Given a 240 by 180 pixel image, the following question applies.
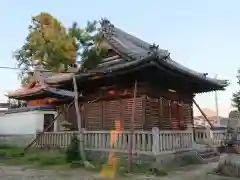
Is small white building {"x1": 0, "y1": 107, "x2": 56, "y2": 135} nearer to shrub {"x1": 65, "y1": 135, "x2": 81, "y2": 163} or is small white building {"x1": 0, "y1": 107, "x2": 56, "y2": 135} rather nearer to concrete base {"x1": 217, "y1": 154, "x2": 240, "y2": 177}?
shrub {"x1": 65, "y1": 135, "x2": 81, "y2": 163}

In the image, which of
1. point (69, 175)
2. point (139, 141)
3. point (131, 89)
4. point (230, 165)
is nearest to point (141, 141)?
point (139, 141)

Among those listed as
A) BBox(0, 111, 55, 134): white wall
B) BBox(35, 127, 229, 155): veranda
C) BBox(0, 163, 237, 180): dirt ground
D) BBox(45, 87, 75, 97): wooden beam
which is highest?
BBox(45, 87, 75, 97): wooden beam

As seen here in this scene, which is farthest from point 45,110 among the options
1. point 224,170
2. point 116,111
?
point 224,170

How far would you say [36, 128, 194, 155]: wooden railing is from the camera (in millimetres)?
11789

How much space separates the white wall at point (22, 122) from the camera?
19406 mm

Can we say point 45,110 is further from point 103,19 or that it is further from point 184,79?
point 184,79

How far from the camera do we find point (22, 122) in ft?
67.4

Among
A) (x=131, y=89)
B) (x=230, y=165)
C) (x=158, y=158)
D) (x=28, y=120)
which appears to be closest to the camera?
(x=230, y=165)

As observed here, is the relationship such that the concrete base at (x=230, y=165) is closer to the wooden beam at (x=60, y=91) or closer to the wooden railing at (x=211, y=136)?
the wooden railing at (x=211, y=136)

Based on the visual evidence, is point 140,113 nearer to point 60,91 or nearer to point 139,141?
point 139,141

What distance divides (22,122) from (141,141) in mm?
11236

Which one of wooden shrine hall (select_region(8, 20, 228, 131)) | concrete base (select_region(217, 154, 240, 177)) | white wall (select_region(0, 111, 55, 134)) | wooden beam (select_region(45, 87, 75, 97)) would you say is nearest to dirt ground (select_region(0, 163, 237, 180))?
concrete base (select_region(217, 154, 240, 177))

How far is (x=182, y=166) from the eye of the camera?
12.6 metres

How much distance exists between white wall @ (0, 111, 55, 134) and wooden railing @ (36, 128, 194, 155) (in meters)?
5.00
